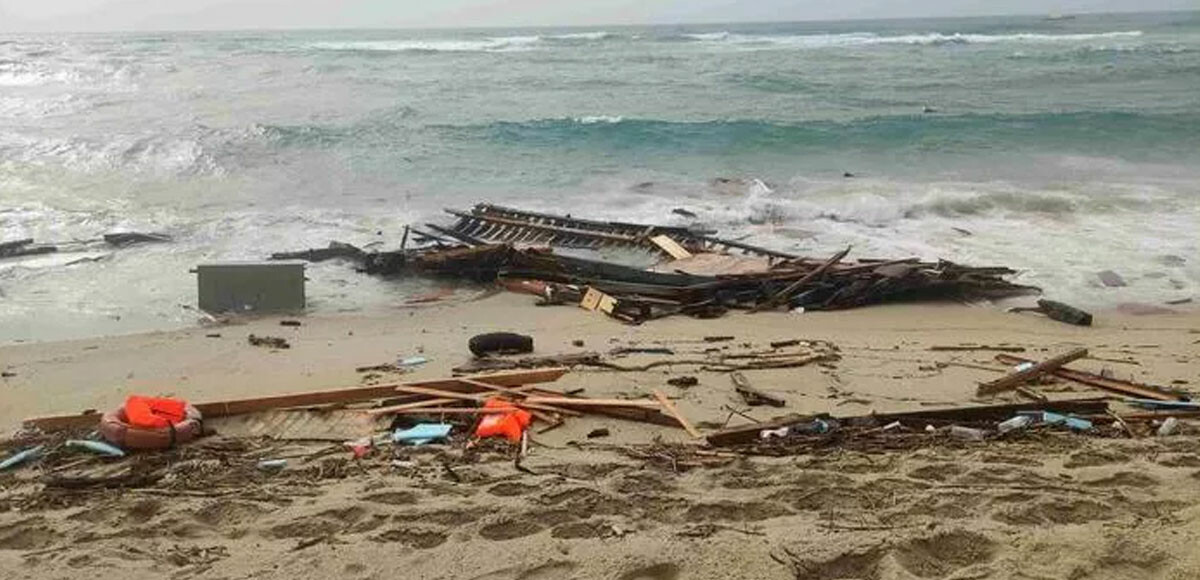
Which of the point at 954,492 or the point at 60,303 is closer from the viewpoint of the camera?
the point at 954,492

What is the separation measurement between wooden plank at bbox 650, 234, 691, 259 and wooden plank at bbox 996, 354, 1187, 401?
529 centimetres

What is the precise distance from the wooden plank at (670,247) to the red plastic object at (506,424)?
5.92 m

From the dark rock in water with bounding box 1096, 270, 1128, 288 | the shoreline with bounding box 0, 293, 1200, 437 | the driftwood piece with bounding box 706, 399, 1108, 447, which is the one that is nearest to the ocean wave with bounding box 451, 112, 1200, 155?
the dark rock in water with bounding box 1096, 270, 1128, 288

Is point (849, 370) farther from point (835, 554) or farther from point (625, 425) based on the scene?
point (835, 554)

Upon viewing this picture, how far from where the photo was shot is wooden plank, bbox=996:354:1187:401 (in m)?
6.94

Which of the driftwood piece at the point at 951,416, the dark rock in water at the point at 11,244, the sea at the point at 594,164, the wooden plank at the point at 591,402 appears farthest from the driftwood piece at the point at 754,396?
the dark rock in water at the point at 11,244

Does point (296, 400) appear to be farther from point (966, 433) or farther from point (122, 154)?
point (122, 154)

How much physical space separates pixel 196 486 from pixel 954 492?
13.7 feet

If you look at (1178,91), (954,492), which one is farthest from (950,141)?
(954,492)

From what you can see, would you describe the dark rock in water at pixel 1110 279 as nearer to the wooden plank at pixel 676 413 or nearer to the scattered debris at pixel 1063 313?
the scattered debris at pixel 1063 313

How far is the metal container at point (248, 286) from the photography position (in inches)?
417

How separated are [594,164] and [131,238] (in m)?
11.2

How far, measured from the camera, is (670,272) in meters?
11.2

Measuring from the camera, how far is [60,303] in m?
11.1
